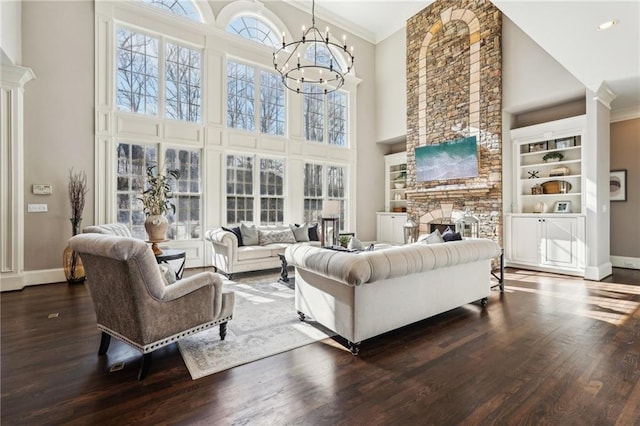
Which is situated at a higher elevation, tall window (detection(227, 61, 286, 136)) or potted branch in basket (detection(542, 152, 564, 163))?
tall window (detection(227, 61, 286, 136))

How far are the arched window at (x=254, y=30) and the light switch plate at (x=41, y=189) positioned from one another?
4662 mm

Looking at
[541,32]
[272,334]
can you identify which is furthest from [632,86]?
[272,334]

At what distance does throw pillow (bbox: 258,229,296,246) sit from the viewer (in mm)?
5980

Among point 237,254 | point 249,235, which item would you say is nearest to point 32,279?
point 237,254

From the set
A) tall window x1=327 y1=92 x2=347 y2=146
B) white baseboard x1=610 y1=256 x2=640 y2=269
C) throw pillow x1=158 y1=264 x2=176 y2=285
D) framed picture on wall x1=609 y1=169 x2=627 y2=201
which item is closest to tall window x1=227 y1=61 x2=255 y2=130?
tall window x1=327 y1=92 x2=347 y2=146

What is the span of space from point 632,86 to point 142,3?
335 inches

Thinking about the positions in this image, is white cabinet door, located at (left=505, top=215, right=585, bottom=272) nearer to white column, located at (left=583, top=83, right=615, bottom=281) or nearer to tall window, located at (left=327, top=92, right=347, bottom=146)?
white column, located at (left=583, top=83, right=615, bottom=281)

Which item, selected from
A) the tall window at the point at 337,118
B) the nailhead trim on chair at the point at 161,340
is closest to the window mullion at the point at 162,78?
the tall window at the point at 337,118

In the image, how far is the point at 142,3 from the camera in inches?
217

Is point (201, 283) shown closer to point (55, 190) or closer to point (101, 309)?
point (101, 309)

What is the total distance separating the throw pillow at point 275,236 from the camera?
5980 mm

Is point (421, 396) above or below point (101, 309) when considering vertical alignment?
below

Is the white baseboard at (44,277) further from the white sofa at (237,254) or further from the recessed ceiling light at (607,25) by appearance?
the recessed ceiling light at (607,25)

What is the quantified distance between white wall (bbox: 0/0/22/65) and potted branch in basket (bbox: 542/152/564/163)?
8924 millimetres
